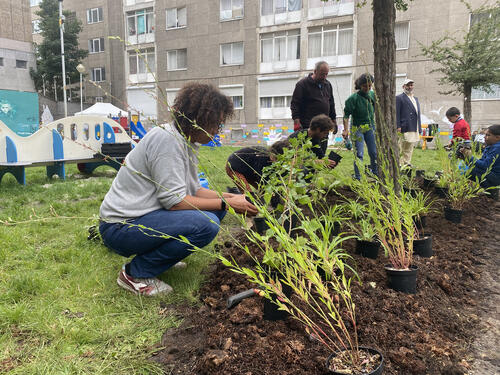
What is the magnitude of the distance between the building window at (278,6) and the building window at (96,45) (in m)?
15.1

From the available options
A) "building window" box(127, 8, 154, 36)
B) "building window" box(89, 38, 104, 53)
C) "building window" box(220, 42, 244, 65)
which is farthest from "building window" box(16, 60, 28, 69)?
"building window" box(220, 42, 244, 65)

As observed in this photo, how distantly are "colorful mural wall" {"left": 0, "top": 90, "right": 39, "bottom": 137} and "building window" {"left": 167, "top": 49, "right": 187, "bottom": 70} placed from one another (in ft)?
32.6

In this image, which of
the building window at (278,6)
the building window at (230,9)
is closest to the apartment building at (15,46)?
the building window at (230,9)

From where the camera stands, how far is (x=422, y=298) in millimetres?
1845

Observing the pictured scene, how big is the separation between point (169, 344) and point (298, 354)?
64 cm

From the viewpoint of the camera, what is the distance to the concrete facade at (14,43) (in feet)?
84.8

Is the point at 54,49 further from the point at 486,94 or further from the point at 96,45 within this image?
the point at 486,94

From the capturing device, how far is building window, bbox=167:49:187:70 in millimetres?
23766

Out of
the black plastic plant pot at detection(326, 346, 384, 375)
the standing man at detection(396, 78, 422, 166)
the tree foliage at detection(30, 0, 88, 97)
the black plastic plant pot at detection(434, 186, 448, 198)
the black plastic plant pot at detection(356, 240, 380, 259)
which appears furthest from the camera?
the tree foliage at detection(30, 0, 88, 97)

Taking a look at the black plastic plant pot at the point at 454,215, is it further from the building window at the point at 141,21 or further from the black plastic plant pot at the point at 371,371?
the building window at the point at 141,21

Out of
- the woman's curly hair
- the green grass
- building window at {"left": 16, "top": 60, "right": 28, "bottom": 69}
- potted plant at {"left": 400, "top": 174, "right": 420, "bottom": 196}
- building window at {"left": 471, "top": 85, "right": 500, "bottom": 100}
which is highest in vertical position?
building window at {"left": 16, "top": 60, "right": 28, "bottom": 69}

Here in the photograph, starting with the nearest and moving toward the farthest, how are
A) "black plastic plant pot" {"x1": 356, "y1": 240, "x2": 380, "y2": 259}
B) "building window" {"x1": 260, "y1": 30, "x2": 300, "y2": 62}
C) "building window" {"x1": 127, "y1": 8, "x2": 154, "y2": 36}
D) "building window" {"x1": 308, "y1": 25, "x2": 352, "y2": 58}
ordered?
"black plastic plant pot" {"x1": 356, "y1": 240, "x2": 380, "y2": 259}, "building window" {"x1": 308, "y1": 25, "x2": 352, "y2": 58}, "building window" {"x1": 260, "y1": 30, "x2": 300, "y2": 62}, "building window" {"x1": 127, "y1": 8, "x2": 154, "y2": 36}

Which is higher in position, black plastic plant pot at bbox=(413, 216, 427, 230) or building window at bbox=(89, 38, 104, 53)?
building window at bbox=(89, 38, 104, 53)

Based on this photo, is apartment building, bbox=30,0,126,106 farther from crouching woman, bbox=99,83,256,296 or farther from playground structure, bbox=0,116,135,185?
crouching woman, bbox=99,83,256,296
